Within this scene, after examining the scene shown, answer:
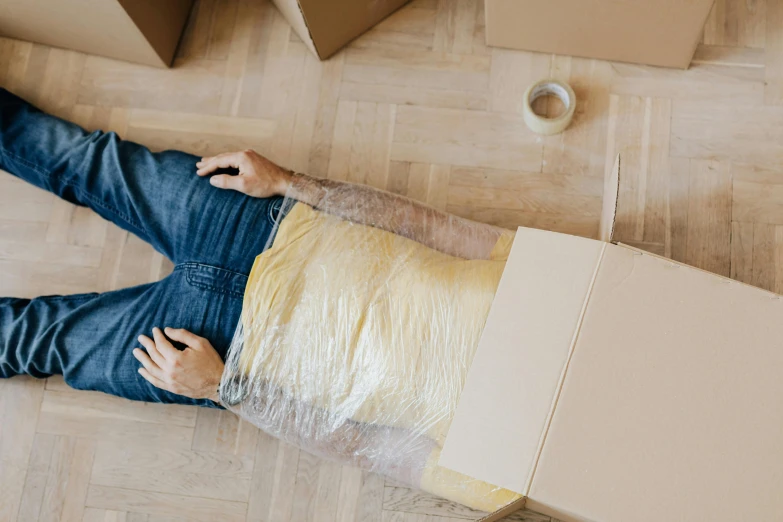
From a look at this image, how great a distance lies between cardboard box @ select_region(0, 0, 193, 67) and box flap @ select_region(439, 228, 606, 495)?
3.11 feet

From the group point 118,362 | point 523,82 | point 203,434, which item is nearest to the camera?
point 118,362

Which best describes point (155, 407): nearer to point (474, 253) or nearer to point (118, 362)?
point (118, 362)

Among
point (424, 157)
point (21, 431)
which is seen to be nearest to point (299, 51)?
point (424, 157)

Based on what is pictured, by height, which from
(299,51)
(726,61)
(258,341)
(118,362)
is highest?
(726,61)

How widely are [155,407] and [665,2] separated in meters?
1.22

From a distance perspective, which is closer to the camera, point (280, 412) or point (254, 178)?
point (280, 412)

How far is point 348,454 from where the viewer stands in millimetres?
997

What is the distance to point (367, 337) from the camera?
37.2 inches

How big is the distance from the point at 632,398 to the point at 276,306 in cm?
54

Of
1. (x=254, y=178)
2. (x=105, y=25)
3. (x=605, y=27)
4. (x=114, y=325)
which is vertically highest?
(x=605, y=27)

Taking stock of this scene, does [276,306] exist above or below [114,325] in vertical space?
above

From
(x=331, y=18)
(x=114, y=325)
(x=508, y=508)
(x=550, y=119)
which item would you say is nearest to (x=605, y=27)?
(x=550, y=119)

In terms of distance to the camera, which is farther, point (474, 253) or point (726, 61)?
point (726, 61)

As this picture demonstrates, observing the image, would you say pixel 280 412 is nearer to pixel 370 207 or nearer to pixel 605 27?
pixel 370 207
